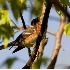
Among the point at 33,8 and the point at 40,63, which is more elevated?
the point at 33,8

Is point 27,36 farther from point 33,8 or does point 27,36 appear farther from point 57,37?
point 33,8

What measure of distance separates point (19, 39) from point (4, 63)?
3.83 metres

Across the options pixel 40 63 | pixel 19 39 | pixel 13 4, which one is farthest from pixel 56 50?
pixel 19 39

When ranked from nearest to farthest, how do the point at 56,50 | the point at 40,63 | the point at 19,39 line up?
the point at 40,63 → the point at 56,50 → the point at 19,39

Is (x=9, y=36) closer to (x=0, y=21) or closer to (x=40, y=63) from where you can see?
(x=0, y=21)

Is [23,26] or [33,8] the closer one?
[33,8]

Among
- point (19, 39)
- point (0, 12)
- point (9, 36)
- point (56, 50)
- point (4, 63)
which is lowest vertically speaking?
point (19, 39)

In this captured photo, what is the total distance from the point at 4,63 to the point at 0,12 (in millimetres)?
374

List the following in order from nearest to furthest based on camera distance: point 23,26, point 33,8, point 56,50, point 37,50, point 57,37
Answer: point 33,8
point 37,50
point 56,50
point 57,37
point 23,26

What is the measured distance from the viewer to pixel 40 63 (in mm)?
1013

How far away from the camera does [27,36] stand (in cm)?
525

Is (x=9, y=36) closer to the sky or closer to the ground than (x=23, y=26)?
closer to the sky

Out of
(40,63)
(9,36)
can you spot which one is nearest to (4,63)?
(9,36)

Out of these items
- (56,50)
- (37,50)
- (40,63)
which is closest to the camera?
(40,63)
